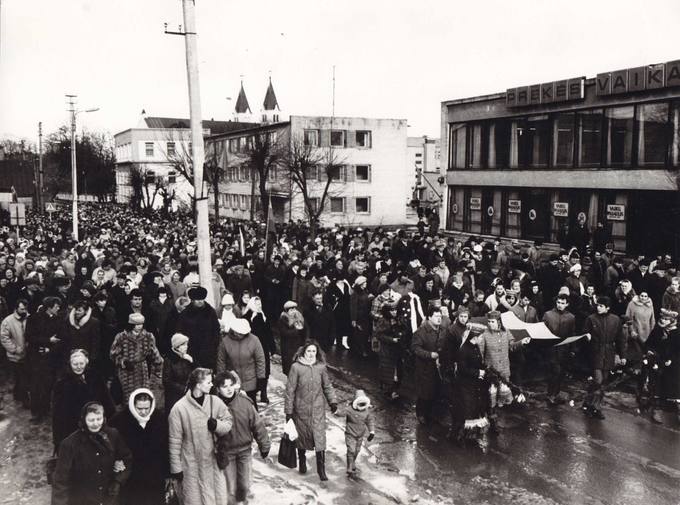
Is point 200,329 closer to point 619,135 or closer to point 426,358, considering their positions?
point 426,358

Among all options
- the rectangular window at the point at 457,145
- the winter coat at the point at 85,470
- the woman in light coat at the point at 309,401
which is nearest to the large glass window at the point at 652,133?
the rectangular window at the point at 457,145

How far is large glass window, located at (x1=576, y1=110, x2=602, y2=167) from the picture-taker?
995 inches

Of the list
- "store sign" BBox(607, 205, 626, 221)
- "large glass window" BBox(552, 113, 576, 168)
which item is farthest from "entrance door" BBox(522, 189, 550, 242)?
"store sign" BBox(607, 205, 626, 221)

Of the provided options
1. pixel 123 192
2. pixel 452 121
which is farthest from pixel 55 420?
pixel 123 192

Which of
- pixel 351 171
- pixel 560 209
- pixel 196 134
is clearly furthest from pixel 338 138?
pixel 196 134

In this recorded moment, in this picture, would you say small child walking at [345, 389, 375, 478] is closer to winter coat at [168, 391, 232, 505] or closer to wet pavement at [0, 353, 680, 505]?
wet pavement at [0, 353, 680, 505]

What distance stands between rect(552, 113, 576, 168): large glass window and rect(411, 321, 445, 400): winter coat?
1940 centimetres

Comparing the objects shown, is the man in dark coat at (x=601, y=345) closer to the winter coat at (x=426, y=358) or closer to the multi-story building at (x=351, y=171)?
the winter coat at (x=426, y=358)

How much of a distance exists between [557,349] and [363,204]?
42675 mm

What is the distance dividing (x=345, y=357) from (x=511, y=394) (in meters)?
4.62

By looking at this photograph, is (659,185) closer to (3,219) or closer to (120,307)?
(120,307)

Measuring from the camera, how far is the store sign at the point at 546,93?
25641 millimetres

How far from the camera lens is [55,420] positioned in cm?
690

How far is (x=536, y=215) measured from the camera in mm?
28484
